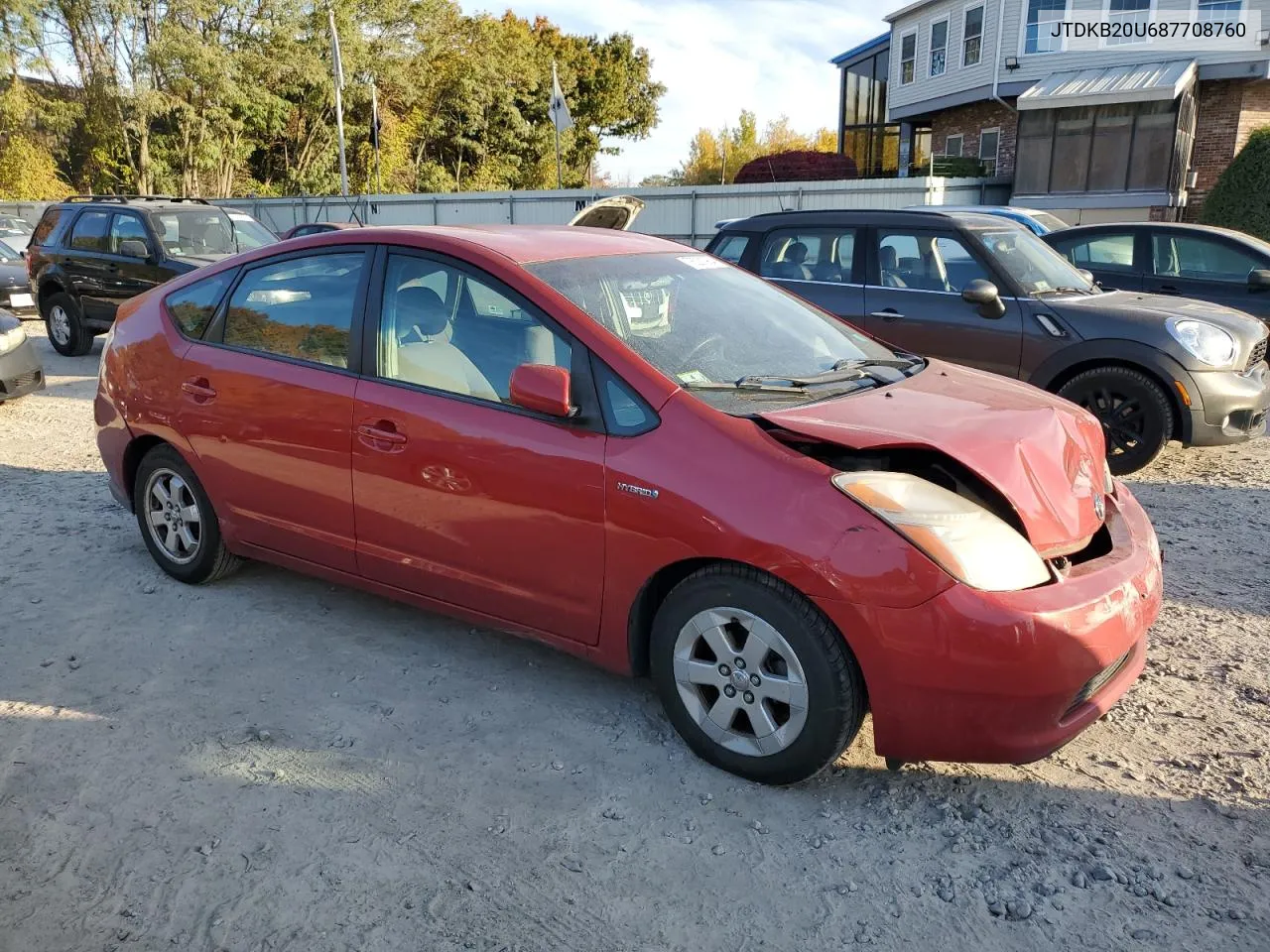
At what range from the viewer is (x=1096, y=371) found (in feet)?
22.2

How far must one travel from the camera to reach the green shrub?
76.7ft

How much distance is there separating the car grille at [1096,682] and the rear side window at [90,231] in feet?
40.4

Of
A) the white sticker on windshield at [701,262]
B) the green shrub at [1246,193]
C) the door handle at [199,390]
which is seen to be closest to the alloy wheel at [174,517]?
the door handle at [199,390]

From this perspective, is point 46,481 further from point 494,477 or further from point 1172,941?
point 1172,941

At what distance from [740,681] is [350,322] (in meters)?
2.12

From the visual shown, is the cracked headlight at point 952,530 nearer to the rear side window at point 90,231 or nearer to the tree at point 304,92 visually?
the rear side window at point 90,231

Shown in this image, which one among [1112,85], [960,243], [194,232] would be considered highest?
[1112,85]

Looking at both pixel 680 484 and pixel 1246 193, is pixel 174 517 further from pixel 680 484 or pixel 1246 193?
pixel 1246 193

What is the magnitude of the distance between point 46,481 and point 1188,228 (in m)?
9.68

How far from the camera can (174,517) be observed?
4.78 m

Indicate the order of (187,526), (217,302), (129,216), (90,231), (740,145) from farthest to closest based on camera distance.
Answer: (740,145) → (90,231) → (129,216) → (187,526) → (217,302)

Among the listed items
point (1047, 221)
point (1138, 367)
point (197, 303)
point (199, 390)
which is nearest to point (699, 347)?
point (199, 390)

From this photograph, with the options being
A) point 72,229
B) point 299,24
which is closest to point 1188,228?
point 72,229

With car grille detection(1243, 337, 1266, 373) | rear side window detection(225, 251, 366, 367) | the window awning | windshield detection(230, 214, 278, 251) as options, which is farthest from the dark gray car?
the window awning
